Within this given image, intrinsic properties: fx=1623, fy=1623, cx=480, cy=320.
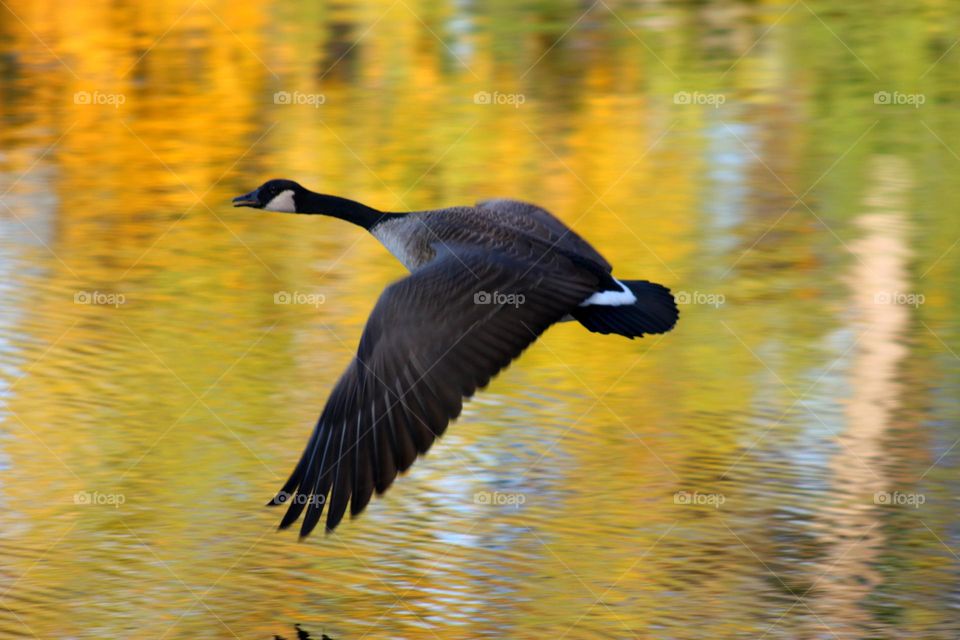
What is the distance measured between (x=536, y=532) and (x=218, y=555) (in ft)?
4.99

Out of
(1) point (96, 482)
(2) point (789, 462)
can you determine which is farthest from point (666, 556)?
(1) point (96, 482)

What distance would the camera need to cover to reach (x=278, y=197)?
376 inches

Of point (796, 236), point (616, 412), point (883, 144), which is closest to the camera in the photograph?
point (616, 412)

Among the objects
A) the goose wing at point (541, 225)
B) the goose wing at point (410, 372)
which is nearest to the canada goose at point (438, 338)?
the goose wing at point (410, 372)

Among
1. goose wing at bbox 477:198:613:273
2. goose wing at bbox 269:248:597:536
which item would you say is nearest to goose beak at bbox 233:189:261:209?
goose wing at bbox 477:198:613:273

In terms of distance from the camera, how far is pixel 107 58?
740 inches

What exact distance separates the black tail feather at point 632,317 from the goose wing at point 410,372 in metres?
0.36

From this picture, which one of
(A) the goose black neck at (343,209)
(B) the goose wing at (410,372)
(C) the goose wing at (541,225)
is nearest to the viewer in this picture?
(B) the goose wing at (410,372)

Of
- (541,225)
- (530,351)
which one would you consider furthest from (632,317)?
(530,351)

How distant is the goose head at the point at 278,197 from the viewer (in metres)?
9.45

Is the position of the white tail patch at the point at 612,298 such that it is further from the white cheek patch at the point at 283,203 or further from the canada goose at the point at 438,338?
the white cheek patch at the point at 283,203

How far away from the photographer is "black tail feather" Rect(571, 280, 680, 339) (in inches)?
312

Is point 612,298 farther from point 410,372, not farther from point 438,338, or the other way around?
point 410,372

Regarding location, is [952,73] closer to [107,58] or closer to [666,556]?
[107,58]
